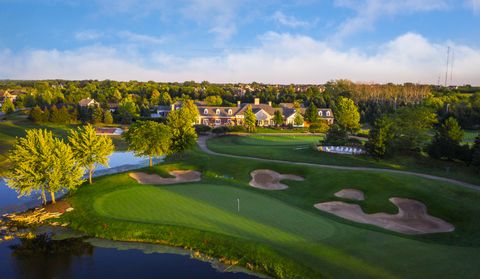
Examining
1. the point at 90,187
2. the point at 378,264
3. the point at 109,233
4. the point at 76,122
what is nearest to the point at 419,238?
the point at 378,264

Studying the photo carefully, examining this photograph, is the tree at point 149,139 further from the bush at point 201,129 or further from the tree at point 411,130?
the bush at point 201,129

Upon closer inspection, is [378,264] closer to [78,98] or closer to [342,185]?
[342,185]

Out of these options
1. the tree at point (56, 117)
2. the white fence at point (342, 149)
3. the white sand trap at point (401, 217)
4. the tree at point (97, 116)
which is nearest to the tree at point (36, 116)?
the tree at point (56, 117)

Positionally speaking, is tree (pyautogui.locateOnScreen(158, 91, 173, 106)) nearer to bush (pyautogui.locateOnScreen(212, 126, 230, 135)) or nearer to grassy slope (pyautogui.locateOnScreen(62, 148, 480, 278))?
bush (pyautogui.locateOnScreen(212, 126, 230, 135))

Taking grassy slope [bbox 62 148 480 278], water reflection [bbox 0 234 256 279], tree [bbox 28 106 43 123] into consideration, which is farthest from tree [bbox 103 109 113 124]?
water reflection [bbox 0 234 256 279]

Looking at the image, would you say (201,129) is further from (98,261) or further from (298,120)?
(98,261)

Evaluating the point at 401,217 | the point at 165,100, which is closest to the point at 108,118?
the point at 165,100
